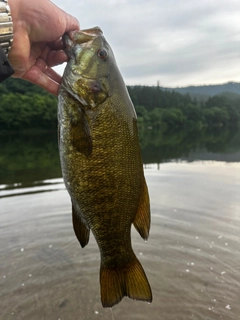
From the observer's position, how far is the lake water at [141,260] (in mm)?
4551

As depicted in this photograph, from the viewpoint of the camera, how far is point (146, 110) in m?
93.6

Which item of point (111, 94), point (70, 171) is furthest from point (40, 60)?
point (70, 171)

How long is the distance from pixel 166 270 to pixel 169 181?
280 inches

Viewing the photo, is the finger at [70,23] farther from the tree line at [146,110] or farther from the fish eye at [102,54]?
the tree line at [146,110]

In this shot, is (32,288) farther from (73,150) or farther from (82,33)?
(82,33)

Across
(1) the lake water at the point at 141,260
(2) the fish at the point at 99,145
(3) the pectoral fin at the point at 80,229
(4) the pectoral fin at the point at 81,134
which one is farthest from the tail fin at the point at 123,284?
(1) the lake water at the point at 141,260

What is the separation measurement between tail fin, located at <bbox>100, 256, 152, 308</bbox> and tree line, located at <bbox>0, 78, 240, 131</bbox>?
56724 mm

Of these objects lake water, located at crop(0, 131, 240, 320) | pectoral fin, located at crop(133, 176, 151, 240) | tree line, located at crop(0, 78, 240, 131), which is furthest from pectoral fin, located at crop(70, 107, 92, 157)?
tree line, located at crop(0, 78, 240, 131)

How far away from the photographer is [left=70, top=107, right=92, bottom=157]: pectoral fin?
198 centimetres

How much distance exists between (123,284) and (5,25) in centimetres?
195

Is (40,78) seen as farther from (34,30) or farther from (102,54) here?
(102,54)

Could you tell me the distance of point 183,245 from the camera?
6453mm

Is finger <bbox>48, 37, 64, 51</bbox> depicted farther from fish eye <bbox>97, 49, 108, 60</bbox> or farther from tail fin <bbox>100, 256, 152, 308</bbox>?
tail fin <bbox>100, 256, 152, 308</bbox>

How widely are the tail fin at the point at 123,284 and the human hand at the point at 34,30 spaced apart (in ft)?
5.33
